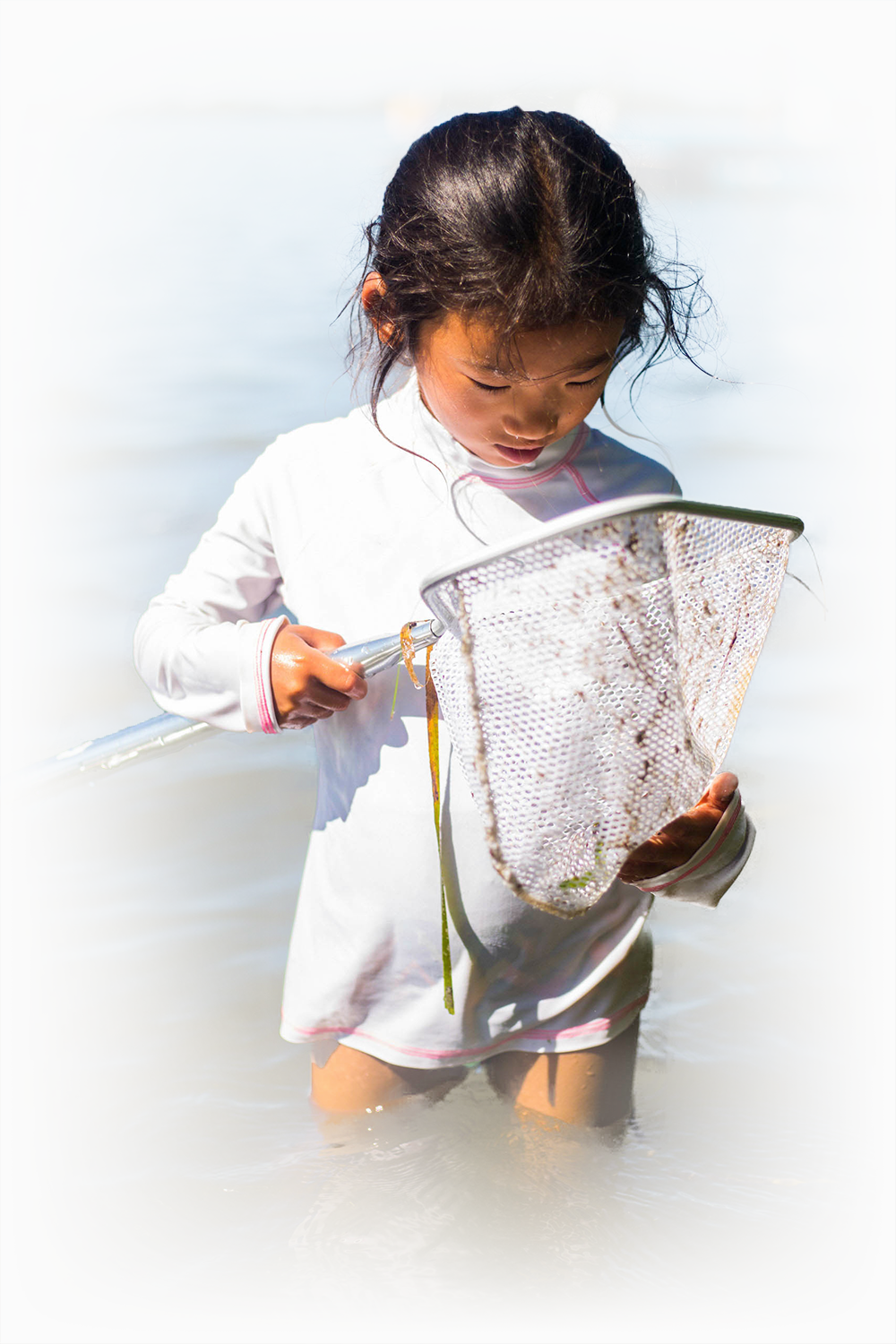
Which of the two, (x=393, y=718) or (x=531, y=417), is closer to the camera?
(x=531, y=417)

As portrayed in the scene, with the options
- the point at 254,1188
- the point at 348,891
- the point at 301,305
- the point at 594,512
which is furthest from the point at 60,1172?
the point at 301,305

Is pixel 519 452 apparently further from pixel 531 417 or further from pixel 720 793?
pixel 720 793

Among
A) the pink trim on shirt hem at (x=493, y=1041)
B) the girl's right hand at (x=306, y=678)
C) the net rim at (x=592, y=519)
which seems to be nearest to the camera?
the net rim at (x=592, y=519)

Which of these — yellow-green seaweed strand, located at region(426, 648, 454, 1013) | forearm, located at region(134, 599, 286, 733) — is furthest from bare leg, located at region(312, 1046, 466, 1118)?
forearm, located at region(134, 599, 286, 733)

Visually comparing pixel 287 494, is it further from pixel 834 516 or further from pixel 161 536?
pixel 834 516

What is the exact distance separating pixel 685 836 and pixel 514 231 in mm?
524

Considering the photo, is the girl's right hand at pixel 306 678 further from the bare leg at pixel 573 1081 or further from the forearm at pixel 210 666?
the bare leg at pixel 573 1081

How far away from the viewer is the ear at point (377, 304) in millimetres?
1221

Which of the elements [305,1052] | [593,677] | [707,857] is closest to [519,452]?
[593,677]

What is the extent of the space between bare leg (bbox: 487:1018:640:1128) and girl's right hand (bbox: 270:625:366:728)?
0.46m

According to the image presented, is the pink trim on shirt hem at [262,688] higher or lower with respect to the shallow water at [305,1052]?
higher

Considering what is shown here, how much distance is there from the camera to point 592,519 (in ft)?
3.07

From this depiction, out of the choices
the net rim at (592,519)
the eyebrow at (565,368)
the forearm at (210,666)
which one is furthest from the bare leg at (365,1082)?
the eyebrow at (565,368)

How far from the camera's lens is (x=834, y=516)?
10.6 ft
